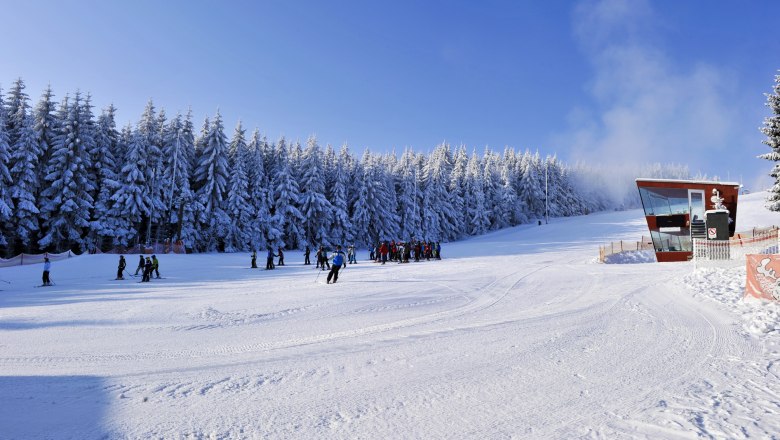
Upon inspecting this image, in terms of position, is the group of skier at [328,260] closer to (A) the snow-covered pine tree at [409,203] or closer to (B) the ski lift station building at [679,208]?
(B) the ski lift station building at [679,208]

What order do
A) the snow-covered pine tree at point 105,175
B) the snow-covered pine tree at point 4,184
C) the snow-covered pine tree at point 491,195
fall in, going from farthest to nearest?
the snow-covered pine tree at point 491,195
the snow-covered pine tree at point 105,175
the snow-covered pine tree at point 4,184

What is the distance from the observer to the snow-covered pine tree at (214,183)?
37.7 m

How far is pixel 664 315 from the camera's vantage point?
8.62 m

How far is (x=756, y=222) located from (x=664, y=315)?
130 ft

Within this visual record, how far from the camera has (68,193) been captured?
103 ft

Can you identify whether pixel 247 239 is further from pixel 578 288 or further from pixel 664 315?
pixel 664 315

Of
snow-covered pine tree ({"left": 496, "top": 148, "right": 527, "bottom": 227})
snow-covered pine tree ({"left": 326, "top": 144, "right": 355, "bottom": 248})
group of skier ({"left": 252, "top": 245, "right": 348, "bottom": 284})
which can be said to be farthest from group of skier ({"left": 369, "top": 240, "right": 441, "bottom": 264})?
snow-covered pine tree ({"left": 496, "top": 148, "right": 527, "bottom": 227})

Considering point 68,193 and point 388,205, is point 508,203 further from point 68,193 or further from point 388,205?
point 68,193

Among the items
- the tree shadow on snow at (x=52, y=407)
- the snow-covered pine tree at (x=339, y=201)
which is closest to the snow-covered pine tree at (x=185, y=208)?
the snow-covered pine tree at (x=339, y=201)

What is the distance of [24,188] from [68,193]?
2668 millimetres

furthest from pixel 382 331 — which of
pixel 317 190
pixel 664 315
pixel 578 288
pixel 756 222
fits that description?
pixel 756 222

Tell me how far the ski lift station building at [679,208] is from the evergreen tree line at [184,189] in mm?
30280

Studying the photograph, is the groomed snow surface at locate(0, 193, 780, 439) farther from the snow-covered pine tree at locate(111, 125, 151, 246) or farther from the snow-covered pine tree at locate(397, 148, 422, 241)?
the snow-covered pine tree at locate(397, 148, 422, 241)

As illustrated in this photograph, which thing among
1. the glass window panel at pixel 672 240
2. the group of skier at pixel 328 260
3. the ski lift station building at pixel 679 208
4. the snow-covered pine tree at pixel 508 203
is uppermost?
the snow-covered pine tree at pixel 508 203
